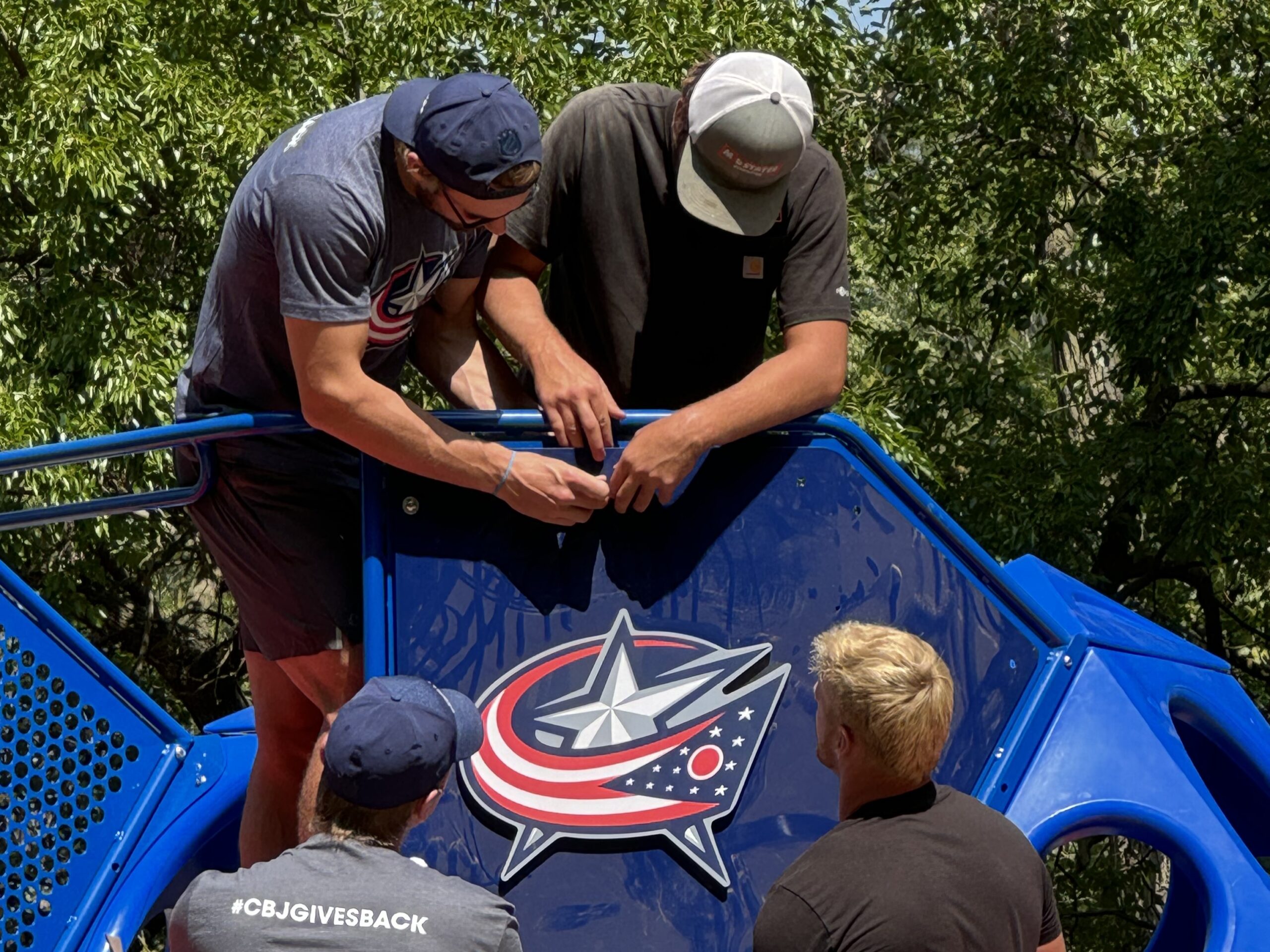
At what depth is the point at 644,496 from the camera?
262 centimetres

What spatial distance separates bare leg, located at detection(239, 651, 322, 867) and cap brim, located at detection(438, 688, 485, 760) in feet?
2.71

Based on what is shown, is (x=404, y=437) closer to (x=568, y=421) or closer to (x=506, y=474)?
(x=506, y=474)

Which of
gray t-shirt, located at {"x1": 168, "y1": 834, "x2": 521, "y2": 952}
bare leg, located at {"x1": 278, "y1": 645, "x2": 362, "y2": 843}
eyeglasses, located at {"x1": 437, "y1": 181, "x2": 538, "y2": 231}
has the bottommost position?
bare leg, located at {"x1": 278, "y1": 645, "x2": 362, "y2": 843}

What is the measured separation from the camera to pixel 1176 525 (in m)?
9.90

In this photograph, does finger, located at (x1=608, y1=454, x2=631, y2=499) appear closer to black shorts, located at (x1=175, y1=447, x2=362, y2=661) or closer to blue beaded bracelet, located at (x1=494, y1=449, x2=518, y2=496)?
blue beaded bracelet, located at (x1=494, y1=449, x2=518, y2=496)

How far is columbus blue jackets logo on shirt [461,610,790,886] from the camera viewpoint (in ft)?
8.53

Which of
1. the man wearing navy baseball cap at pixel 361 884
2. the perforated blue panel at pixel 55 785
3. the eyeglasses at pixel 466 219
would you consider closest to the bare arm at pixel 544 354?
the eyeglasses at pixel 466 219

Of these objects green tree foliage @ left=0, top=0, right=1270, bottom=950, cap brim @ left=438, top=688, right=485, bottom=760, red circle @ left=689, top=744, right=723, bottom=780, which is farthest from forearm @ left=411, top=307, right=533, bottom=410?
green tree foliage @ left=0, top=0, right=1270, bottom=950

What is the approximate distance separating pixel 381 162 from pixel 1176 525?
27.7 ft

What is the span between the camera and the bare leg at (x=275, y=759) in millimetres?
2891

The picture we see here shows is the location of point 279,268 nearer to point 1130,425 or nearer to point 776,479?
point 776,479

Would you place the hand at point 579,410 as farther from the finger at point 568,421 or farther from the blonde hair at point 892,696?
the blonde hair at point 892,696

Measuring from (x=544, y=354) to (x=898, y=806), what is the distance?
41.8 inches

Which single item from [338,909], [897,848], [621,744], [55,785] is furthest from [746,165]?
[55,785]
